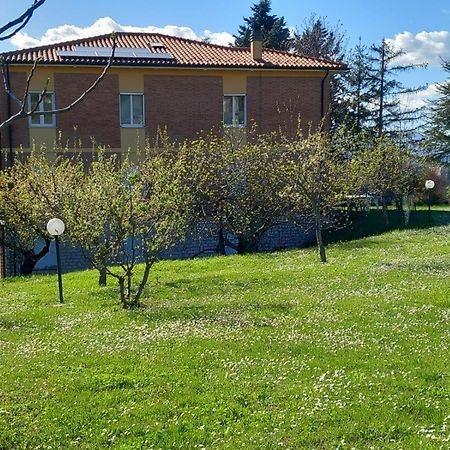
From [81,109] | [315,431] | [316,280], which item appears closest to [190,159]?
[81,109]

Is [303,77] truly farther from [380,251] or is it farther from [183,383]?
[183,383]

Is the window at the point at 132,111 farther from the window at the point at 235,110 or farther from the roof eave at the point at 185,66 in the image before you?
the window at the point at 235,110

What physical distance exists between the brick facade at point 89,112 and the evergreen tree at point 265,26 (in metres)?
21.0

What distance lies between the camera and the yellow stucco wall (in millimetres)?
21062

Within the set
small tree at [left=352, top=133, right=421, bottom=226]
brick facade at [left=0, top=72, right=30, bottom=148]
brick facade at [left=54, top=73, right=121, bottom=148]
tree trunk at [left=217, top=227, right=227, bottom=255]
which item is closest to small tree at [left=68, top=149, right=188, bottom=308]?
tree trunk at [left=217, top=227, right=227, bottom=255]

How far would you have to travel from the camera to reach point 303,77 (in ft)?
76.8

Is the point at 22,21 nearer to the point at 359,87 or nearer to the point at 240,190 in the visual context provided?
the point at 240,190

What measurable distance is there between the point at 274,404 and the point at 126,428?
1.35m

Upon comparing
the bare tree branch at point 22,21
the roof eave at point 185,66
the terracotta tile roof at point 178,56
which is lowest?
the bare tree branch at point 22,21

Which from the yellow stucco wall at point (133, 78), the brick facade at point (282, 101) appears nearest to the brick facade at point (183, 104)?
the yellow stucco wall at point (133, 78)

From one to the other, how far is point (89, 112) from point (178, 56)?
4574mm

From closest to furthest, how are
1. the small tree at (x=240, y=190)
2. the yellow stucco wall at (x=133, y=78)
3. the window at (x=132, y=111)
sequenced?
the small tree at (x=240, y=190), the yellow stucco wall at (x=133, y=78), the window at (x=132, y=111)

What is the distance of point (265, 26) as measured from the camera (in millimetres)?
41094

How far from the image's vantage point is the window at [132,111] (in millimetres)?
21938
